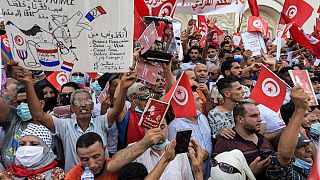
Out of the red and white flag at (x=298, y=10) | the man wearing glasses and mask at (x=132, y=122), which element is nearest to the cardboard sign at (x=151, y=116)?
the man wearing glasses and mask at (x=132, y=122)

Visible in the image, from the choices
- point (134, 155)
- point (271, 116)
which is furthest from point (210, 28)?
point (134, 155)

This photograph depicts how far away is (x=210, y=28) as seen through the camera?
9.19 meters

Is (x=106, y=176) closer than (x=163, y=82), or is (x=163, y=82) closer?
(x=106, y=176)

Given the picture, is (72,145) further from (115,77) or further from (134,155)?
(115,77)

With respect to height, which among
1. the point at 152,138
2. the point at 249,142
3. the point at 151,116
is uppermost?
the point at 151,116

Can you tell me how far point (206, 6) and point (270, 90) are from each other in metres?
3.59

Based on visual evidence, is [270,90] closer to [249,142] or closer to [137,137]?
[249,142]

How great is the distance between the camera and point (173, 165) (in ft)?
12.7

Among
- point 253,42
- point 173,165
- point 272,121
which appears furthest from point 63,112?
point 253,42

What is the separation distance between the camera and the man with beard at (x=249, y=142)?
12.8ft

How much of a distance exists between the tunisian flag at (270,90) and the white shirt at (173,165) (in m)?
0.95

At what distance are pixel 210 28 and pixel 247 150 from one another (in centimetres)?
538

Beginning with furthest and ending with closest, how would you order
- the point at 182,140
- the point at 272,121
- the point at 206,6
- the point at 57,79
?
the point at 206,6 → the point at 57,79 → the point at 272,121 → the point at 182,140

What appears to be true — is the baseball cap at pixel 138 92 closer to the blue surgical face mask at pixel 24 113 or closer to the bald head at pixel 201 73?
the blue surgical face mask at pixel 24 113
